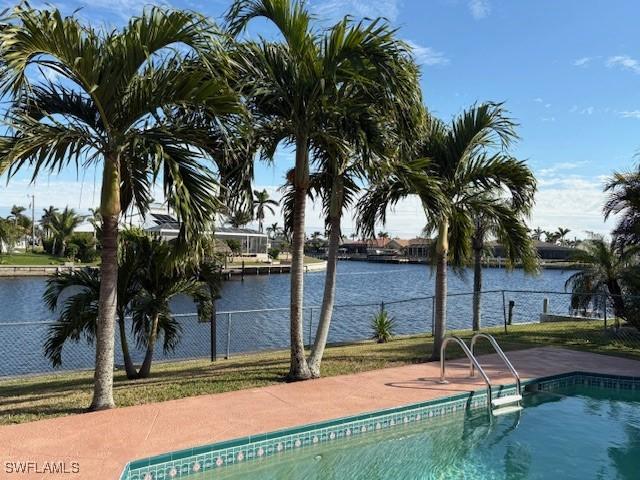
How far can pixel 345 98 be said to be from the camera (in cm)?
721

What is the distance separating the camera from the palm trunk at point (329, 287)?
8.08 m

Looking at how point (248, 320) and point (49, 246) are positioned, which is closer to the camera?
point (248, 320)

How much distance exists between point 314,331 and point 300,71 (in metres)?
10.1

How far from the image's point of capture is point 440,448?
5.91 metres

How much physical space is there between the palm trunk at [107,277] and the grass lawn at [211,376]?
61cm

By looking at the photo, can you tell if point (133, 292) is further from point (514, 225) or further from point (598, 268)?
point (598, 268)

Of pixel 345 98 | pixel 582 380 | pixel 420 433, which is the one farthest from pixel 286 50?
pixel 582 380

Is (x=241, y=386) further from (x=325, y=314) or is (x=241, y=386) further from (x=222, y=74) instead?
(x=222, y=74)

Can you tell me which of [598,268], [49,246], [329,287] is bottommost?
[49,246]

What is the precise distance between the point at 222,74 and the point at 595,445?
247 inches

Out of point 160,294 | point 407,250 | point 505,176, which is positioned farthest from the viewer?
point 407,250

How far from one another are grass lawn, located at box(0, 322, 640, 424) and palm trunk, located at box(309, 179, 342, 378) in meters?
0.36

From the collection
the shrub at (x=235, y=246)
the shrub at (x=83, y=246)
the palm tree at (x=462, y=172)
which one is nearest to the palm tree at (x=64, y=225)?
the shrub at (x=83, y=246)

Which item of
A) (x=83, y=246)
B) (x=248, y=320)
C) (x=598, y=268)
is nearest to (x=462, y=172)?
(x=598, y=268)
